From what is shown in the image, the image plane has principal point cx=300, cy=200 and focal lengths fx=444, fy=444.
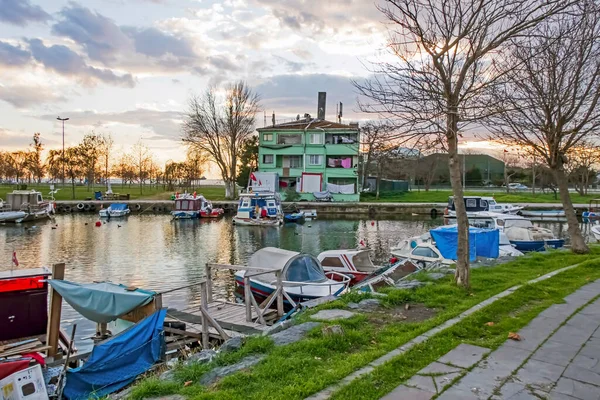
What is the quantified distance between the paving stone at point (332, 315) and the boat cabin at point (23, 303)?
6.89 m

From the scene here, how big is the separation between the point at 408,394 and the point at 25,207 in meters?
52.1

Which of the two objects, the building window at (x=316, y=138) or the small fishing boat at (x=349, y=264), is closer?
the small fishing boat at (x=349, y=264)

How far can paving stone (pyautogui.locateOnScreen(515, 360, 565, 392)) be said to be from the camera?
523 cm

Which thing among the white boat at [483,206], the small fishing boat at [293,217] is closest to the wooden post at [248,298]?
the small fishing boat at [293,217]

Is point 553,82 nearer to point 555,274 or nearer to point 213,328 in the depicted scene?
point 555,274

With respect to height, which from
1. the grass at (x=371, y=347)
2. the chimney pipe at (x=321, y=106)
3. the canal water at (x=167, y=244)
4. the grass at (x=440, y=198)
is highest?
the chimney pipe at (x=321, y=106)

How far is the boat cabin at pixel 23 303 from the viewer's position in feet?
33.7

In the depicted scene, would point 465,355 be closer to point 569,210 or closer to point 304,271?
point 304,271

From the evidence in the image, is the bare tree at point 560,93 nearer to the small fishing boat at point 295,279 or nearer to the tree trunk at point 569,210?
the tree trunk at point 569,210

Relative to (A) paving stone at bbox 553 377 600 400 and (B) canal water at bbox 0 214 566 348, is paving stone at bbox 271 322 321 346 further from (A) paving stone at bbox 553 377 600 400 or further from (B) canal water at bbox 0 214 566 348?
(B) canal water at bbox 0 214 566 348

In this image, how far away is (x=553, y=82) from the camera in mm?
15211

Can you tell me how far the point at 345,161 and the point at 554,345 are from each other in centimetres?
5986

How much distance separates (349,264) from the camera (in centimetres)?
1845

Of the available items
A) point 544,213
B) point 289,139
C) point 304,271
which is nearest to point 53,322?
point 304,271
